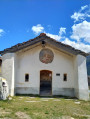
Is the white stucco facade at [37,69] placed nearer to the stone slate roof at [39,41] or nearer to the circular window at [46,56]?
the circular window at [46,56]

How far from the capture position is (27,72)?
1030 cm

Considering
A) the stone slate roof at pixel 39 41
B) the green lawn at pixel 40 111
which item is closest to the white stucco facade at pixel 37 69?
the stone slate roof at pixel 39 41

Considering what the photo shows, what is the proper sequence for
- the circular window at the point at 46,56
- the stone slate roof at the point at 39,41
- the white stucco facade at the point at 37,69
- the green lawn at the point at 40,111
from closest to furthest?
the green lawn at the point at 40,111, the white stucco facade at the point at 37,69, the stone slate roof at the point at 39,41, the circular window at the point at 46,56

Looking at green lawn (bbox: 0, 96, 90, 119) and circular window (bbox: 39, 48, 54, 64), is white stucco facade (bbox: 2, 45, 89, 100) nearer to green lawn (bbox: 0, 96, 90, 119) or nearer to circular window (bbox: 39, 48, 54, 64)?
circular window (bbox: 39, 48, 54, 64)

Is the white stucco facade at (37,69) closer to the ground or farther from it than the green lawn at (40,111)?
farther from it

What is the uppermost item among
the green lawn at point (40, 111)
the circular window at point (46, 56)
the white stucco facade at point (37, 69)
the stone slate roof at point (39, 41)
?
the stone slate roof at point (39, 41)

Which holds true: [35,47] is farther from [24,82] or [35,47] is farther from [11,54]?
[24,82]

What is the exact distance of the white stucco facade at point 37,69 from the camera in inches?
375

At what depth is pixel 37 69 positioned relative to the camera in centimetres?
1030

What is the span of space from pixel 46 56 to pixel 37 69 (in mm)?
1381

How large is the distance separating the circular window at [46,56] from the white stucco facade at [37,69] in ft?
0.81

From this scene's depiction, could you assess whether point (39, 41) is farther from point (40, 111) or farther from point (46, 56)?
point (40, 111)

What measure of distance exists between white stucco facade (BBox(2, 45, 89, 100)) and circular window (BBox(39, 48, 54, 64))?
0.25 metres

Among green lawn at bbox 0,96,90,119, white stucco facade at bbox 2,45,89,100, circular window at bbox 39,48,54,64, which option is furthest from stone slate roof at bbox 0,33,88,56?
green lawn at bbox 0,96,90,119
